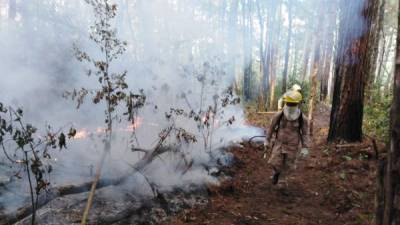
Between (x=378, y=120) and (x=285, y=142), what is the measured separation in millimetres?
2938

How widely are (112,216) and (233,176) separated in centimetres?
279

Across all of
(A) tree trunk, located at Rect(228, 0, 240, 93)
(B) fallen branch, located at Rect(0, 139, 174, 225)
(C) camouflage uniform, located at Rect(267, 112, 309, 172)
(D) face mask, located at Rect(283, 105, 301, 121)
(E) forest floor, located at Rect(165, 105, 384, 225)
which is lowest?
(E) forest floor, located at Rect(165, 105, 384, 225)

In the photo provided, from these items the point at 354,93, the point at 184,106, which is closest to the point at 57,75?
the point at 184,106

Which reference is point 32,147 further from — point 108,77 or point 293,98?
point 293,98

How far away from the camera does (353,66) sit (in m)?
7.04

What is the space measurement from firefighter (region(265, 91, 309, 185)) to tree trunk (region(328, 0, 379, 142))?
1.69 metres

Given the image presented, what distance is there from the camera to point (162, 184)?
17.9 ft

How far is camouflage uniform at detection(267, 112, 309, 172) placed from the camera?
584 centimetres

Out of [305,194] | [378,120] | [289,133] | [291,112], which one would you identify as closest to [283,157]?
[289,133]

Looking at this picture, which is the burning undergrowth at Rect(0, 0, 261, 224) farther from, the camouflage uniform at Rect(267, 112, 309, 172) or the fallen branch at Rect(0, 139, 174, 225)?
the camouflage uniform at Rect(267, 112, 309, 172)

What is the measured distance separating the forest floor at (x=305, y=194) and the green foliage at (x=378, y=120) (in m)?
0.57

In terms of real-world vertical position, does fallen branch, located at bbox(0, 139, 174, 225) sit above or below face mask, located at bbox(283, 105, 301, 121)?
below

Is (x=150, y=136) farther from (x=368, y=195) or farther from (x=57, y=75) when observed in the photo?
(x=368, y=195)

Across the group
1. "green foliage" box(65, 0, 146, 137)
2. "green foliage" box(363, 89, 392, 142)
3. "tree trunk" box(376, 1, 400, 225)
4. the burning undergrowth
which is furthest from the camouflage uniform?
"tree trunk" box(376, 1, 400, 225)
